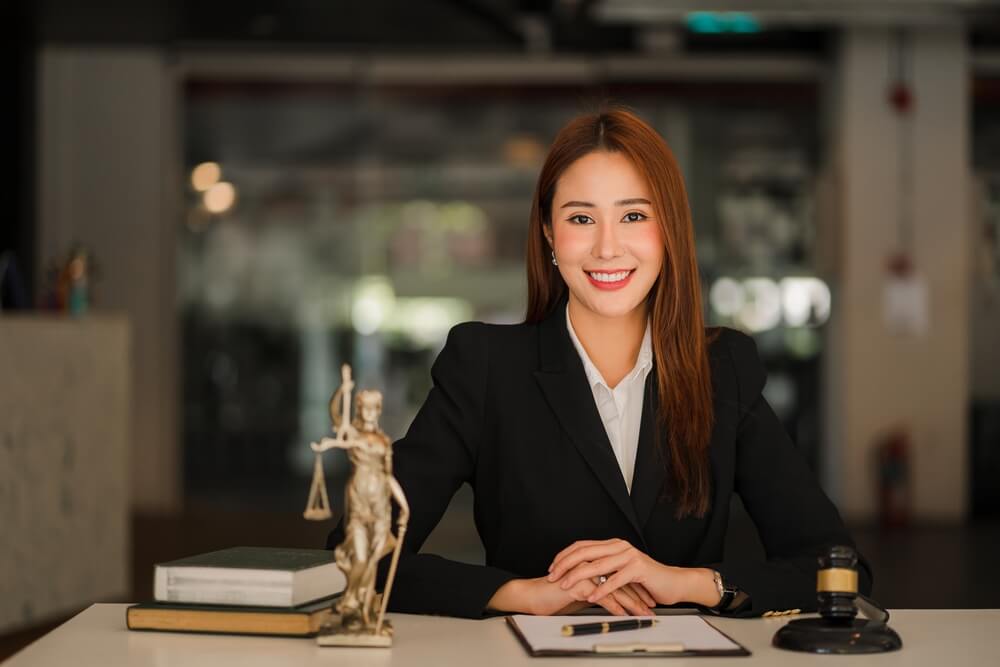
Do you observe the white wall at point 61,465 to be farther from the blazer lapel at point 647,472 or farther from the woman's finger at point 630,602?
the woman's finger at point 630,602

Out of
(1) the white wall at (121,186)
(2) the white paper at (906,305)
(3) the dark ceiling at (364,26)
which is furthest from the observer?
(1) the white wall at (121,186)

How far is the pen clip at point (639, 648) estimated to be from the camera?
152cm

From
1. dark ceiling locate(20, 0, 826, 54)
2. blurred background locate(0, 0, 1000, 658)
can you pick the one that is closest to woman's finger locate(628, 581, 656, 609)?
dark ceiling locate(20, 0, 826, 54)

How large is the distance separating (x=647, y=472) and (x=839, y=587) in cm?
56

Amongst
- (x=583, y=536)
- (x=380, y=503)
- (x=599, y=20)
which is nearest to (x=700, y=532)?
(x=583, y=536)

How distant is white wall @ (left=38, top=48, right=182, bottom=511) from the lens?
332 inches

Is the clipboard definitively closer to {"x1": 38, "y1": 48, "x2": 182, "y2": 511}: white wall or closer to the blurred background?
the blurred background

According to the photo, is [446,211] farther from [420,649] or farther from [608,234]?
[420,649]

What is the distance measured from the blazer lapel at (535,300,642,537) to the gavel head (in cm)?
53

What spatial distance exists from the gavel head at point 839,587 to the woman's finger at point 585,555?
38cm

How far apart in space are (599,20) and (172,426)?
12.2ft

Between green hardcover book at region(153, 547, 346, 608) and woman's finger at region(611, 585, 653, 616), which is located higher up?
green hardcover book at region(153, 547, 346, 608)

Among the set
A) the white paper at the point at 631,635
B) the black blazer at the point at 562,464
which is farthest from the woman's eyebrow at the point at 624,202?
the white paper at the point at 631,635

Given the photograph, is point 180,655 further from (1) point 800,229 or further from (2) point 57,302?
(1) point 800,229
